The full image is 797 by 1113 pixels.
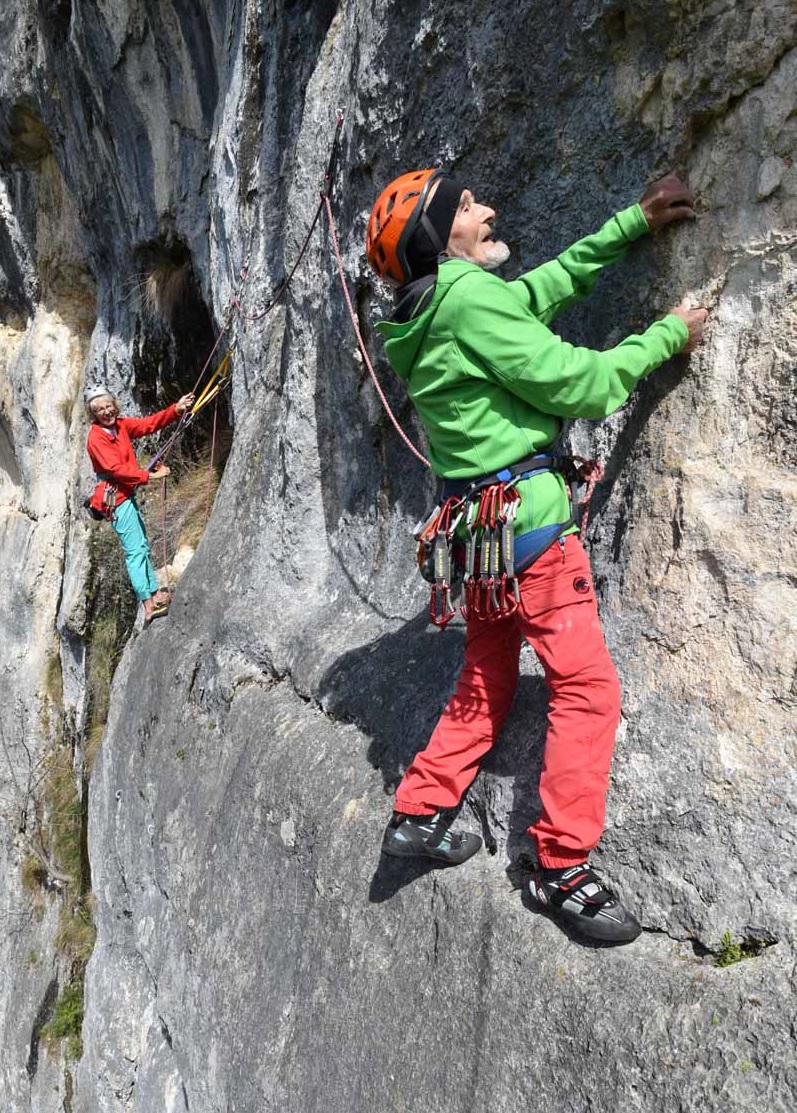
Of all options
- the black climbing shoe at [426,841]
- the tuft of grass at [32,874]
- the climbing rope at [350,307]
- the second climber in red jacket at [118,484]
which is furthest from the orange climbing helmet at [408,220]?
the tuft of grass at [32,874]

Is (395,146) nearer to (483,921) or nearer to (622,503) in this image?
(622,503)

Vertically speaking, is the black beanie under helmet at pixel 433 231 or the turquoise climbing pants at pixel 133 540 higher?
the black beanie under helmet at pixel 433 231

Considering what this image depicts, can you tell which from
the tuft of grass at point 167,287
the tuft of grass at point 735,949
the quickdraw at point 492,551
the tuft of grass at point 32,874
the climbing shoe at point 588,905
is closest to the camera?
the tuft of grass at point 735,949

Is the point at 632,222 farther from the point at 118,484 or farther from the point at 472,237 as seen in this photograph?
the point at 118,484

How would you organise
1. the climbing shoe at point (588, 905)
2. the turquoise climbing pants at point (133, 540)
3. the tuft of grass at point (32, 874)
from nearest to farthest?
the climbing shoe at point (588, 905), the turquoise climbing pants at point (133, 540), the tuft of grass at point (32, 874)

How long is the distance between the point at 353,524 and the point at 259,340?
211 centimetres

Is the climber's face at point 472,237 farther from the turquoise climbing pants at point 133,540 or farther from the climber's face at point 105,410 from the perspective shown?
the climber's face at point 105,410

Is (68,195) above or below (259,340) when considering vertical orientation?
above

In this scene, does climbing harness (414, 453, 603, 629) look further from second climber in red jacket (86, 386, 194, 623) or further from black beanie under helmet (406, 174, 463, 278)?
second climber in red jacket (86, 386, 194, 623)

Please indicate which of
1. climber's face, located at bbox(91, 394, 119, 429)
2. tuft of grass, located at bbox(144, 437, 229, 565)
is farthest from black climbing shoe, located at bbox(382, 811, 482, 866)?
tuft of grass, located at bbox(144, 437, 229, 565)

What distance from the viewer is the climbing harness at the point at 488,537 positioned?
8.92 ft

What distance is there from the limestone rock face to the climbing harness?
0.39 meters

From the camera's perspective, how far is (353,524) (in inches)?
197

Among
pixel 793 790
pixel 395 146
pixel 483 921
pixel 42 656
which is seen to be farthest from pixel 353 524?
pixel 42 656
